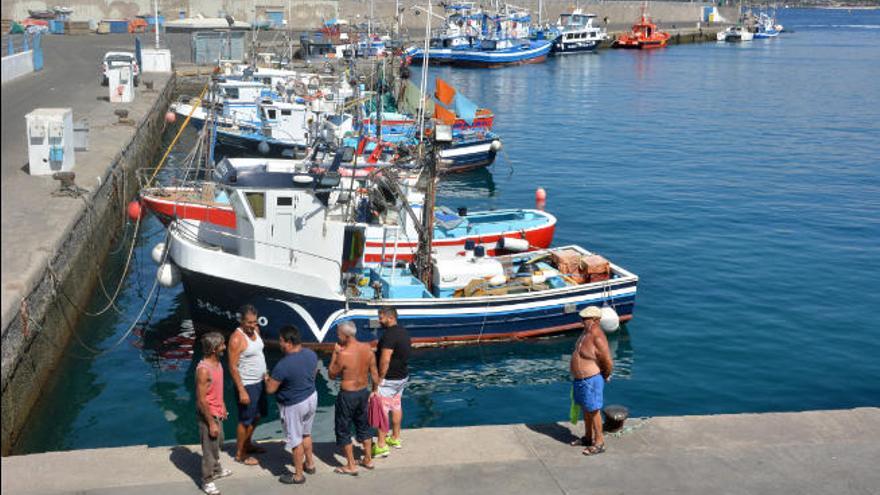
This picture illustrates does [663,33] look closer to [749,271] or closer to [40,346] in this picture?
[749,271]

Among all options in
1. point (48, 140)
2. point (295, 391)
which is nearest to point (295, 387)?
point (295, 391)

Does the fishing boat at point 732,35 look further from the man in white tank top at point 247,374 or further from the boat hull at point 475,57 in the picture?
the man in white tank top at point 247,374

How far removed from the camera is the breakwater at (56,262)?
1461 cm

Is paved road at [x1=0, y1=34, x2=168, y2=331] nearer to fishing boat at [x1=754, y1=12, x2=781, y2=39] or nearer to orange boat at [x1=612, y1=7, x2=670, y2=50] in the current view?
orange boat at [x1=612, y1=7, x2=670, y2=50]

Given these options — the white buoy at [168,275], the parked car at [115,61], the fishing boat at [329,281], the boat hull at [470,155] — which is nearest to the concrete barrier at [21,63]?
the parked car at [115,61]

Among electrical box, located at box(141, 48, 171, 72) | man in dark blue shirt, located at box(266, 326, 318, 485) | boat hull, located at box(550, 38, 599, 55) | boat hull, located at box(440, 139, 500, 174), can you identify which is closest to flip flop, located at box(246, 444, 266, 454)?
man in dark blue shirt, located at box(266, 326, 318, 485)

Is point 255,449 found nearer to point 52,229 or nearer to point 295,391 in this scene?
point 295,391

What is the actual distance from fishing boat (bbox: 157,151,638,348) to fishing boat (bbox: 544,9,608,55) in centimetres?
7776

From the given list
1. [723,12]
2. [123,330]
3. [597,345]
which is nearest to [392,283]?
[123,330]

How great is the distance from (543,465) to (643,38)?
99.2 metres

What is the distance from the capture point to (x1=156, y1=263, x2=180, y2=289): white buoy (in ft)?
57.8

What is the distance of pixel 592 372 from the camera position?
34.7ft

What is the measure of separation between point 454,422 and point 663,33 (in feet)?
333

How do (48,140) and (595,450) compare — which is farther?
(48,140)
